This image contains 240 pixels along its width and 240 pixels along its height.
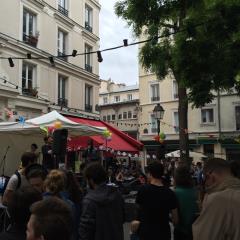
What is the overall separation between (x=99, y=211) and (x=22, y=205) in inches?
75.3

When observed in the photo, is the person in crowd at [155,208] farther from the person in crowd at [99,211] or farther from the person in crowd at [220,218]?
the person in crowd at [220,218]

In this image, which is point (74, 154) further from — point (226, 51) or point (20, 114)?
point (226, 51)

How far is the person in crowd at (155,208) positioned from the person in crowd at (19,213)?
230 cm

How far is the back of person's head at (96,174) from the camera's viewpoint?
4.89 meters

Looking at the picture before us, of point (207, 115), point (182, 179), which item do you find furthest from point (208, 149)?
point (182, 179)

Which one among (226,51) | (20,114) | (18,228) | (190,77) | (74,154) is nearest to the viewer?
(18,228)

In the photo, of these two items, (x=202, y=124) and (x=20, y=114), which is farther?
(x=202, y=124)

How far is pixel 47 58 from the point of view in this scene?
1981 centimetres

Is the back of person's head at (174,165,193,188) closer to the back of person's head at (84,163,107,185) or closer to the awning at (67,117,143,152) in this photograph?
the back of person's head at (84,163,107,185)

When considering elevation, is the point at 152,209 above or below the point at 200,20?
below

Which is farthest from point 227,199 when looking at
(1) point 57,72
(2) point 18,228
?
(1) point 57,72

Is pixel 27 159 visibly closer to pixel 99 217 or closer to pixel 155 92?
pixel 99 217

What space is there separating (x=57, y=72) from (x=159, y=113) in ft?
33.0

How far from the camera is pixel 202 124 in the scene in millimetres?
38031
